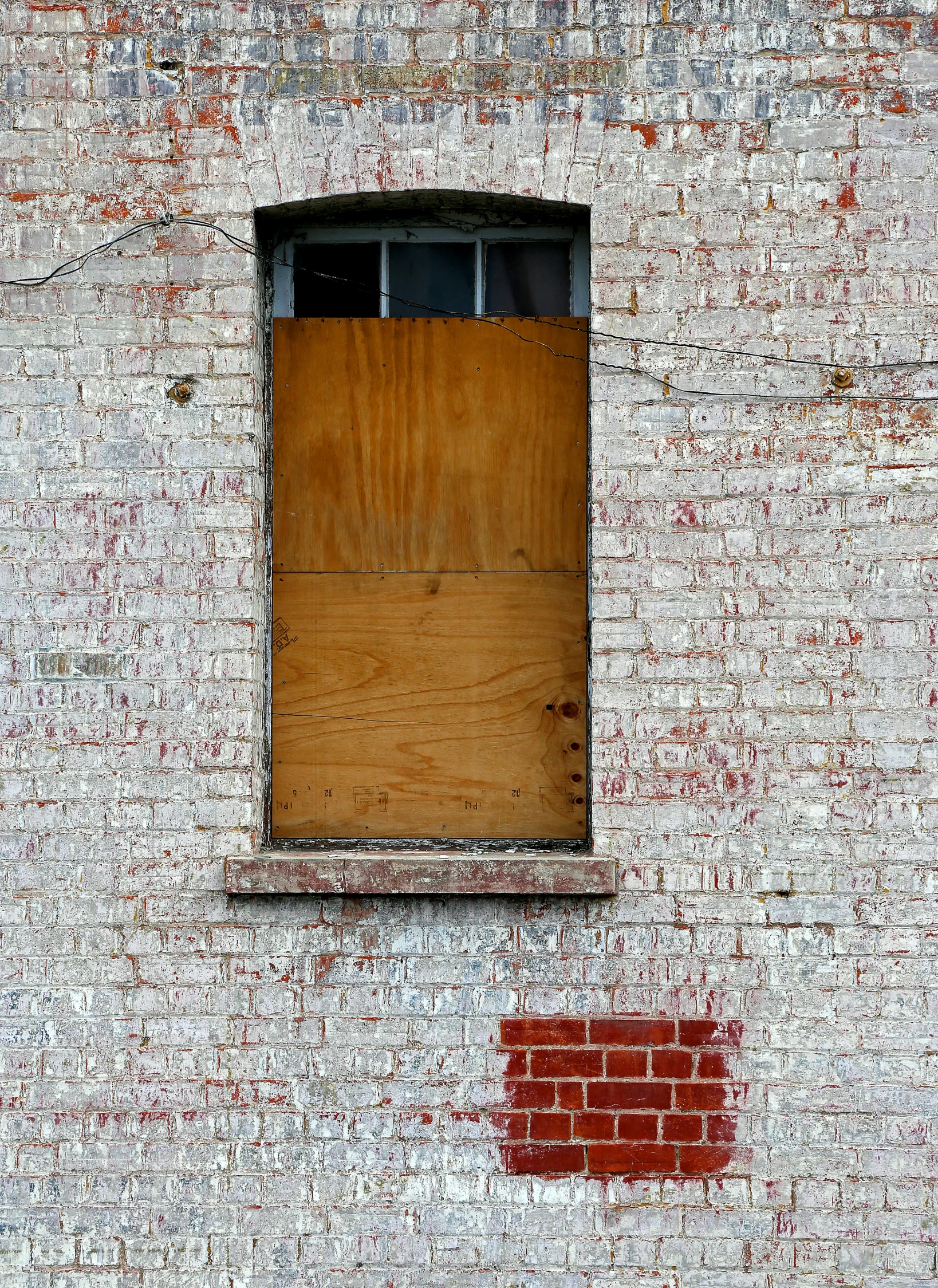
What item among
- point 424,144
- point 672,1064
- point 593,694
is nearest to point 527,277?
point 424,144

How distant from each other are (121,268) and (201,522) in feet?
2.86

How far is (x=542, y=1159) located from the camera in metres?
3.23

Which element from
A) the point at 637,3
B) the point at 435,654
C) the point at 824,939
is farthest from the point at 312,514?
the point at 824,939

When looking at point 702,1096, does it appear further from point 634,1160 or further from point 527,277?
point 527,277

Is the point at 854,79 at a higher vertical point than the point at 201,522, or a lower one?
higher

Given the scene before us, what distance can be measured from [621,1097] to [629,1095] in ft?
0.09

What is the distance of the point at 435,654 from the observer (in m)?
3.48

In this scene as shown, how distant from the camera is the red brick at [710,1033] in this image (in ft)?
10.6

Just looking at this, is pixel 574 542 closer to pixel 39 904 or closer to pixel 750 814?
pixel 750 814

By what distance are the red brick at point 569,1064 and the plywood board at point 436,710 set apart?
2.27 feet

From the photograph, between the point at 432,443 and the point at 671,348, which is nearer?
the point at 671,348

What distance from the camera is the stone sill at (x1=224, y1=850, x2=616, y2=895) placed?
3.21m

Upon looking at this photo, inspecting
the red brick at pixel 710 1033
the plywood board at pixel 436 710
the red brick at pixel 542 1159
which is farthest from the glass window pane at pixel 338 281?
the red brick at pixel 542 1159

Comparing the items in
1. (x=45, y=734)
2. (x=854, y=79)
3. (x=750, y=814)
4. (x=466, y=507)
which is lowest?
(x=750, y=814)
